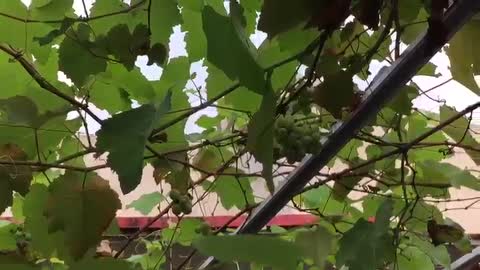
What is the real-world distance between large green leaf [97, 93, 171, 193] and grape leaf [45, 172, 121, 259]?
12 centimetres

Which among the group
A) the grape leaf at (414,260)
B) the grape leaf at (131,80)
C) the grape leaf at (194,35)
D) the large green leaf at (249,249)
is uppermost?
the grape leaf at (194,35)

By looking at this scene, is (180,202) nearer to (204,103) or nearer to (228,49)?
(204,103)

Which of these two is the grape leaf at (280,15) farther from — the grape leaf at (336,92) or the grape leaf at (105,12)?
the grape leaf at (105,12)

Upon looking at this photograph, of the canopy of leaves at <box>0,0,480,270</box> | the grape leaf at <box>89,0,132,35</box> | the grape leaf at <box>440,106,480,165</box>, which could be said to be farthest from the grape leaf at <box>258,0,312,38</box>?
the grape leaf at <box>440,106,480,165</box>

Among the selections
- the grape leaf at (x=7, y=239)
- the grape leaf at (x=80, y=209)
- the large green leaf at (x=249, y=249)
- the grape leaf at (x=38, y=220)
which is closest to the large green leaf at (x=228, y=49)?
the large green leaf at (x=249, y=249)

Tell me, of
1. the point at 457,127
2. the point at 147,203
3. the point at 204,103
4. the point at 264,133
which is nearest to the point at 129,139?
the point at 264,133

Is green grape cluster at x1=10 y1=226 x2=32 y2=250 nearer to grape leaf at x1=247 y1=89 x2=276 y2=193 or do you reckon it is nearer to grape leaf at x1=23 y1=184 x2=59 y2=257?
grape leaf at x1=23 y1=184 x2=59 y2=257

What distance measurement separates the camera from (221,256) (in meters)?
0.31

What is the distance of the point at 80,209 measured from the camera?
1.93 ft

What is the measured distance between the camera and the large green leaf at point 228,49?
0.39 meters

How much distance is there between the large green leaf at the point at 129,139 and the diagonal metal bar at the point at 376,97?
0.18 m

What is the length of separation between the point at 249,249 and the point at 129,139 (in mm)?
157

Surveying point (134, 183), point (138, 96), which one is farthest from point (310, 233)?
point (138, 96)

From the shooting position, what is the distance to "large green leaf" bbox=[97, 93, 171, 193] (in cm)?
44
